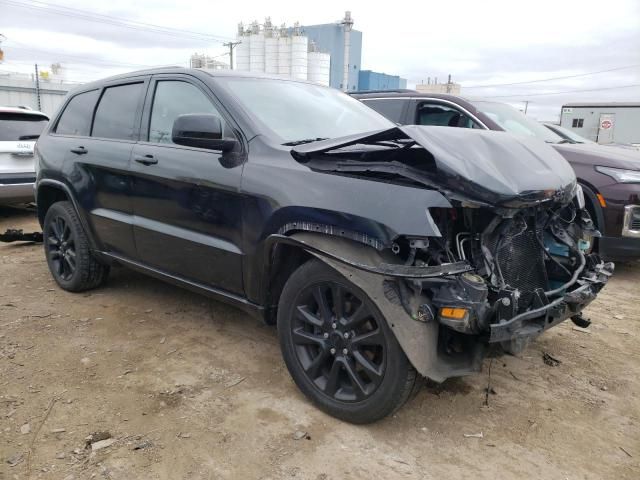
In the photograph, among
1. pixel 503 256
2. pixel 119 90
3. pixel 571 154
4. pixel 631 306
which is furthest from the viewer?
pixel 571 154

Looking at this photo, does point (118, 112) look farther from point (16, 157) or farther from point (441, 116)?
point (16, 157)

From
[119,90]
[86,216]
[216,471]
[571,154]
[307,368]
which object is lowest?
[216,471]

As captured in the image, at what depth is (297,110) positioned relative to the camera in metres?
3.42

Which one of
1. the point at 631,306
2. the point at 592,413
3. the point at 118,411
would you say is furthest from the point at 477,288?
the point at 631,306

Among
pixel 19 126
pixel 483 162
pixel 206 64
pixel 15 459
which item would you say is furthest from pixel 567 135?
pixel 206 64

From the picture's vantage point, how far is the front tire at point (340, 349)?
249cm

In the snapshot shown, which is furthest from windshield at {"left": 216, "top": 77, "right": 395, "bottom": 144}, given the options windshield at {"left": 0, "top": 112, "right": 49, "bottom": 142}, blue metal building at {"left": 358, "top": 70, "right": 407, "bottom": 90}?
blue metal building at {"left": 358, "top": 70, "right": 407, "bottom": 90}

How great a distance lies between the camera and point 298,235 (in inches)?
107

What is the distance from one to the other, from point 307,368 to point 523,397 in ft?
4.22

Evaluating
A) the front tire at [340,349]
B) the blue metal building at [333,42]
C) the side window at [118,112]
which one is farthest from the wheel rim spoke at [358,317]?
the blue metal building at [333,42]

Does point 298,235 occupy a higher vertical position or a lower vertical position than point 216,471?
higher

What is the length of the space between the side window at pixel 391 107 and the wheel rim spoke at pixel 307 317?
3862 millimetres

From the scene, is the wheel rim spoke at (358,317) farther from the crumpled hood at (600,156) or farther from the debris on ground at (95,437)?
the crumpled hood at (600,156)

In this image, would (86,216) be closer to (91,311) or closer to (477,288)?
(91,311)
